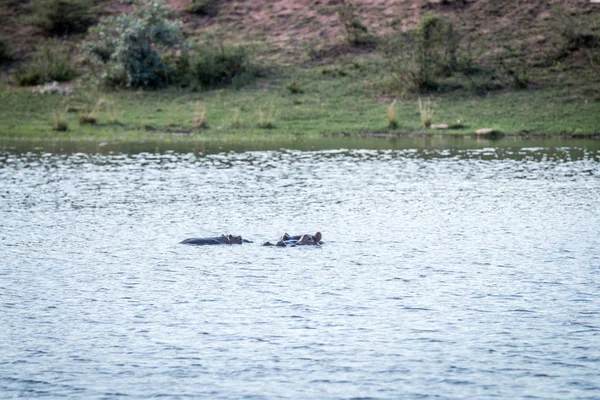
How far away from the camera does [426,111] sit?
125ft

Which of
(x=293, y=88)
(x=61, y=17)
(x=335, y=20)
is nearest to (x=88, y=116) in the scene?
(x=293, y=88)

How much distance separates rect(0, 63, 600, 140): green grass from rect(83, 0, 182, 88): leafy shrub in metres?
1.14

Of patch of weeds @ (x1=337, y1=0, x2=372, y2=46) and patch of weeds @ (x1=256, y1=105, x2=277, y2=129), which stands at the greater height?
patch of weeds @ (x1=337, y1=0, x2=372, y2=46)

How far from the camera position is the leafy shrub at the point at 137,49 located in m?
44.2

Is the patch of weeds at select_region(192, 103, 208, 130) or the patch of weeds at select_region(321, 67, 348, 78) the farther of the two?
the patch of weeds at select_region(321, 67, 348, 78)

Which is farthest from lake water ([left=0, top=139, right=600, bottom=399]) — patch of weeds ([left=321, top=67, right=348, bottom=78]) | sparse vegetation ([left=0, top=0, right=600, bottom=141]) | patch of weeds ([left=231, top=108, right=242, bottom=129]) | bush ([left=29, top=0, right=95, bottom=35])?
bush ([left=29, top=0, right=95, bottom=35])

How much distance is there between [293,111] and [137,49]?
9.25 m

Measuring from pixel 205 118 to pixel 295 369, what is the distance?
29.6 metres

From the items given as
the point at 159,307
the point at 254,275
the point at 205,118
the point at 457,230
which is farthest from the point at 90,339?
the point at 205,118

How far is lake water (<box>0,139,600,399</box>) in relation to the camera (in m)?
9.79

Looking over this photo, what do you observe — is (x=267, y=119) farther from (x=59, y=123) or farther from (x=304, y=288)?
(x=304, y=288)

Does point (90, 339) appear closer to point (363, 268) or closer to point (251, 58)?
point (363, 268)

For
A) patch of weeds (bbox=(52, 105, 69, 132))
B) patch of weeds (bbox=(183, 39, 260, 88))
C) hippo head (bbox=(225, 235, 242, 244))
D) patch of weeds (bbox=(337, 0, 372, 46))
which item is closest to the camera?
hippo head (bbox=(225, 235, 242, 244))

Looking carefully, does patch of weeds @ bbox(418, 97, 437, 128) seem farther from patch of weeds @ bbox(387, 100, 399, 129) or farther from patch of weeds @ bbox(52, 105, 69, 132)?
patch of weeds @ bbox(52, 105, 69, 132)
